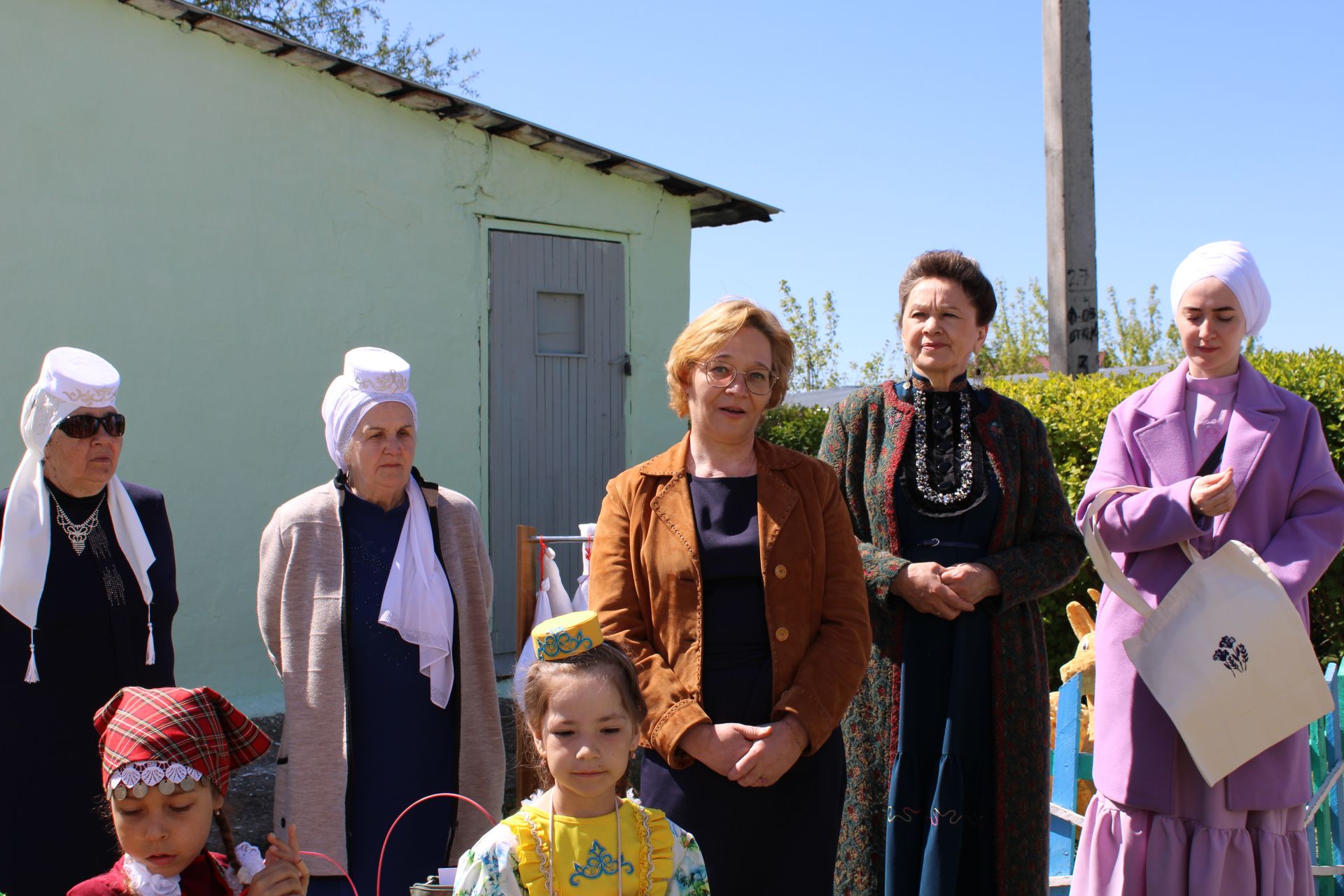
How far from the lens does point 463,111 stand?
7734mm

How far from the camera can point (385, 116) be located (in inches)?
302

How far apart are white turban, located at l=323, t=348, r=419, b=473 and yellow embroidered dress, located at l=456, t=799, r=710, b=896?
1.19 meters

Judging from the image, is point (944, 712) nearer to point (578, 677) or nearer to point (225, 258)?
point (578, 677)

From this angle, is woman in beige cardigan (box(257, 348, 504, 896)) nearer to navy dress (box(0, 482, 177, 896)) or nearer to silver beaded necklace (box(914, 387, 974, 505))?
navy dress (box(0, 482, 177, 896))

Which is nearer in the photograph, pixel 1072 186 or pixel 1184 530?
pixel 1184 530

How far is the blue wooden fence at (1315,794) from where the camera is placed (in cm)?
389

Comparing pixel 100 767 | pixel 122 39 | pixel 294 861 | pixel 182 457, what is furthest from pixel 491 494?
pixel 294 861

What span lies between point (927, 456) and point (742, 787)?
3.68 ft

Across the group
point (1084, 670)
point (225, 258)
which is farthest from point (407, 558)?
point (225, 258)

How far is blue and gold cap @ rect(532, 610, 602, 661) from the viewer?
2.41 meters

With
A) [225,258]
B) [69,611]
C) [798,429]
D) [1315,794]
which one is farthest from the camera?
[798,429]

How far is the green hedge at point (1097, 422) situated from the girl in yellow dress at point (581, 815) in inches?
126

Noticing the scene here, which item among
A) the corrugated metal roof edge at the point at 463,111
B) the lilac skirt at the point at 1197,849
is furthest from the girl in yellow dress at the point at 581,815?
the corrugated metal roof edge at the point at 463,111

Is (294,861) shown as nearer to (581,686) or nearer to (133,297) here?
(581,686)
